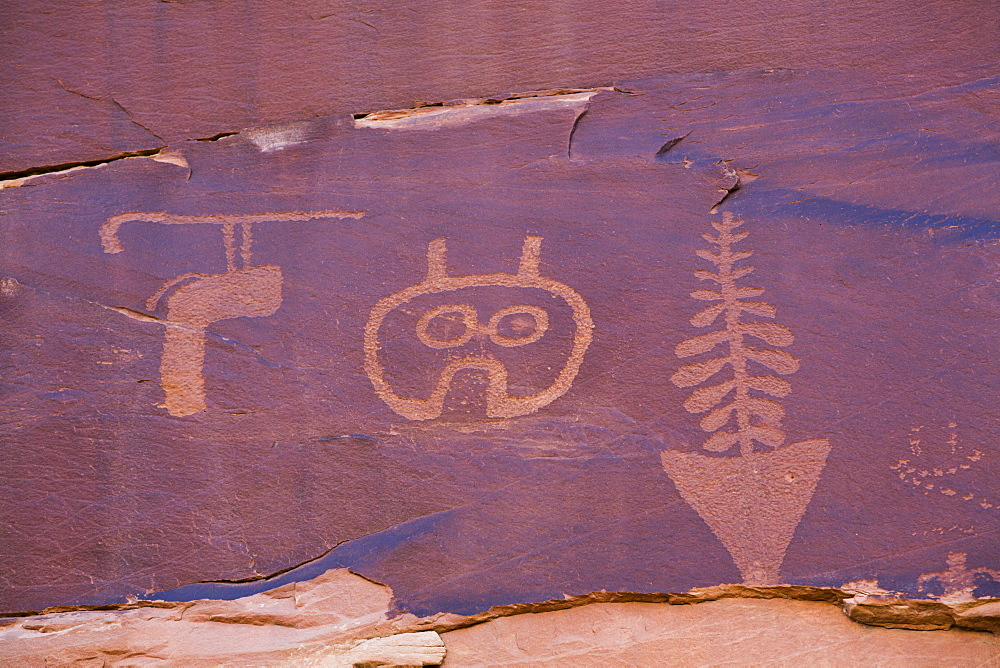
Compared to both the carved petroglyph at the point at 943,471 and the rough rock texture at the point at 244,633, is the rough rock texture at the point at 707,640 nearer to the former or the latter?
the rough rock texture at the point at 244,633

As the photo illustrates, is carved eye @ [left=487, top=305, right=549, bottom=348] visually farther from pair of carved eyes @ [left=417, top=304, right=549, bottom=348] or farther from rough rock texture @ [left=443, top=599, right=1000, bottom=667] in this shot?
rough rock texture @ [left=443, top=599, right=1000, bottom=667]

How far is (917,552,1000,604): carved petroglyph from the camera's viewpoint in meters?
1.58

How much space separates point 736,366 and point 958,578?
24.2 inches

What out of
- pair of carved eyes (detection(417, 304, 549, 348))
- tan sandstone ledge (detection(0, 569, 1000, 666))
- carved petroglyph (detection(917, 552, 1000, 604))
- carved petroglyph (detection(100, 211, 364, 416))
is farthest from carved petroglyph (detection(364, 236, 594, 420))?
carved petroglyph (detection(917, 552, 1000, 604))

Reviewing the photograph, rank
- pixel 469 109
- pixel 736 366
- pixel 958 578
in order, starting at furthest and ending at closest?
pixel 469 109, pixel 736 366, pixel 958 578

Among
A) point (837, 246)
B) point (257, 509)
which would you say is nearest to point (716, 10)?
point (837, 246)

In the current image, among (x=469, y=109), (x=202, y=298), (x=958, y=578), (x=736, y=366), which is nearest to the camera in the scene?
(x=958, y=578)

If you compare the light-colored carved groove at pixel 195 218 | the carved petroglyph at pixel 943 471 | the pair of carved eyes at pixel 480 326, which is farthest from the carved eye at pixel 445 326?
the carved petroglyph at pixel 943 471

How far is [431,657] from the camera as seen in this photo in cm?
158

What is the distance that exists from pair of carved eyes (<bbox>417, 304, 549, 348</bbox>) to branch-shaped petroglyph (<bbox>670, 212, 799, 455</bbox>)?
1.06 ft

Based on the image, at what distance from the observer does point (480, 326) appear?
1768 mm

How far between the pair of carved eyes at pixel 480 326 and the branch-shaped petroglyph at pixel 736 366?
0.32 meters

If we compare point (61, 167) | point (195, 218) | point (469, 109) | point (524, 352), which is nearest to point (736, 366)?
point (524, 352)

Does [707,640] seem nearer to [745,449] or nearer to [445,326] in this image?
[745,449]
